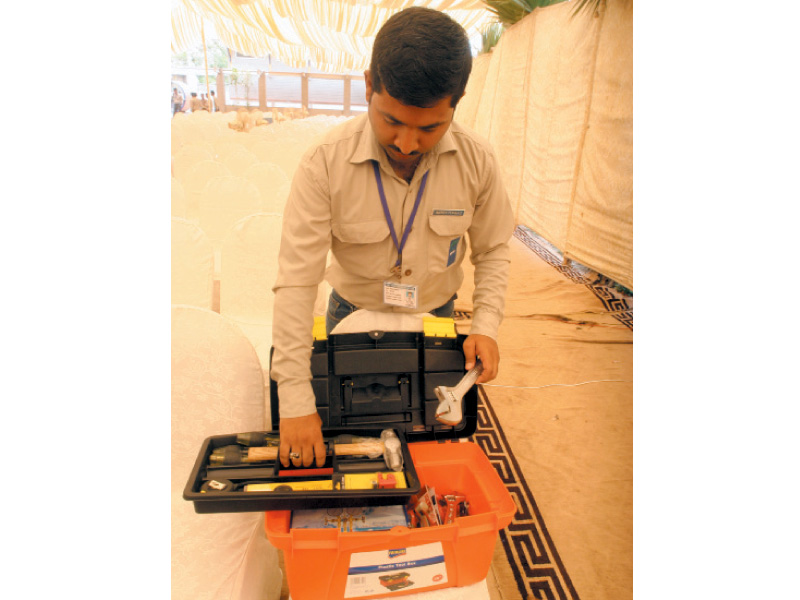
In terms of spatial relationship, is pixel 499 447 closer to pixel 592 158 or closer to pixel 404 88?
pixel 404 88

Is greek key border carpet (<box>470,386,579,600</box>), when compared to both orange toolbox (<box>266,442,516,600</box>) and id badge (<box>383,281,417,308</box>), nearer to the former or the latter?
orange toolbox (<box>266,442,516,600</box>)

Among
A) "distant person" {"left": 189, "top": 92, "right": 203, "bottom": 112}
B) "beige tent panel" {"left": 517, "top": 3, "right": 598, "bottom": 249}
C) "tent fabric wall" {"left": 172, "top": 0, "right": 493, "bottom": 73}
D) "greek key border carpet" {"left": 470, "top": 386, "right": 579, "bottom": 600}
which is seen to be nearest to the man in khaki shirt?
"greek key border carpet" {"left": 470, "top": 386, "right": 579, "bottom": 600}

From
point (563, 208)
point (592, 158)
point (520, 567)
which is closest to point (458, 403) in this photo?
point (520, 567)

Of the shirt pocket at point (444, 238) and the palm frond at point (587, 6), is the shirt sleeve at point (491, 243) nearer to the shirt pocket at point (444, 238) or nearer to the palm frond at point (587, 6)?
the shirt pocket at point (444, 238)

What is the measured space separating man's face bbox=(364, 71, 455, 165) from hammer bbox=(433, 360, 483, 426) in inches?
18.6

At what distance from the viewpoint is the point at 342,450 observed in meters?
0.89

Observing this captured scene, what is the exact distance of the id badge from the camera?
4.10 feet

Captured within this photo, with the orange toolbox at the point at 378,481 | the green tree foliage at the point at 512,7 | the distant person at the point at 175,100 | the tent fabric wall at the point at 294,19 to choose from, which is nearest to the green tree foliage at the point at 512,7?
the green tree foliage at the point at 512,7

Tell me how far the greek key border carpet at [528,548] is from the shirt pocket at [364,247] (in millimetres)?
794

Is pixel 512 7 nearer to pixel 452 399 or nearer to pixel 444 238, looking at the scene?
pixel 444 238

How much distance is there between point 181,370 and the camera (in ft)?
3.10

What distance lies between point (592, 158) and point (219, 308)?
9.68 ft

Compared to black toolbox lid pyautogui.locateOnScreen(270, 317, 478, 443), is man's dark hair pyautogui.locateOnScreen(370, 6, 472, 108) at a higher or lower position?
higher

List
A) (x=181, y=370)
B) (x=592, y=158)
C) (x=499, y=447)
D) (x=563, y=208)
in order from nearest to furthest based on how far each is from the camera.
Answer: (x=181, y=370) → (x=499, y=447) → (x=592, y=158) → (x=563, y=208)
